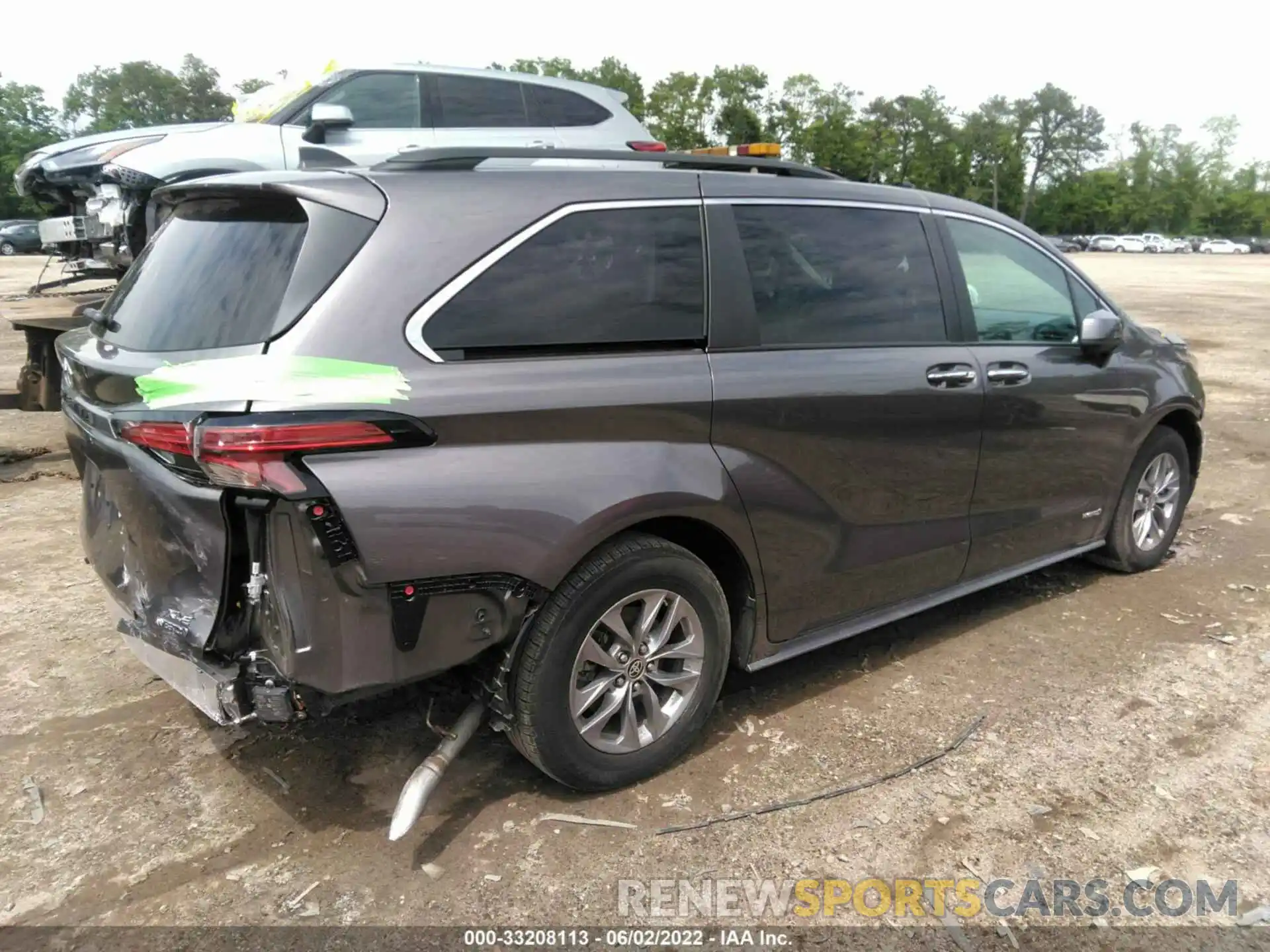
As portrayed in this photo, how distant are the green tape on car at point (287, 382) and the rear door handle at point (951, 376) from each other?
81.3 inches

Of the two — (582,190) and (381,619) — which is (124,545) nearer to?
(381,619)

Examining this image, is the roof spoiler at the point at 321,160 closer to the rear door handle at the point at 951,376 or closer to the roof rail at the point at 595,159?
the roof rail at the point at 595,159

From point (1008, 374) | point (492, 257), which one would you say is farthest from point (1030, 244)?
point (492, 257)

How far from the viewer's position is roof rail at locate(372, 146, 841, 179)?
2.86 metres

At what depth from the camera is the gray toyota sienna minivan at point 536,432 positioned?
240cm

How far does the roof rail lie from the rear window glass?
0.38 metres

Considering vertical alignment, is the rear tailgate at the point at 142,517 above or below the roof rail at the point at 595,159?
below

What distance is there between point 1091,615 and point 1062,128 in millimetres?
110414

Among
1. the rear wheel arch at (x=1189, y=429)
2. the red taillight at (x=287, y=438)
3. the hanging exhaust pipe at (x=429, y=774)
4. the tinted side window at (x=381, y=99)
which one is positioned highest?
the tinted side window at (x=381, y=99)

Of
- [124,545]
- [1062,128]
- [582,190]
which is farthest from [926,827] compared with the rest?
[1062,128]

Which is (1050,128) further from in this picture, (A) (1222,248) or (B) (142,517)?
(B) (142,517)

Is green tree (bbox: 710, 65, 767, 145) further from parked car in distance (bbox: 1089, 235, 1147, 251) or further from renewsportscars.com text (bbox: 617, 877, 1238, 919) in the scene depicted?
renewsportscars.com text (bbox: 617, 877, 1238, 919)

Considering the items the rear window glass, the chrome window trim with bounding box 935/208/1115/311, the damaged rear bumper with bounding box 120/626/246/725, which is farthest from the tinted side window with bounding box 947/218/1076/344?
the damaged rear bumper with bounding box 120/626/246/725

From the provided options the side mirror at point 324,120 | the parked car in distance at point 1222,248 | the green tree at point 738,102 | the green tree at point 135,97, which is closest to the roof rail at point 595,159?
the side mirror at point 324,120
